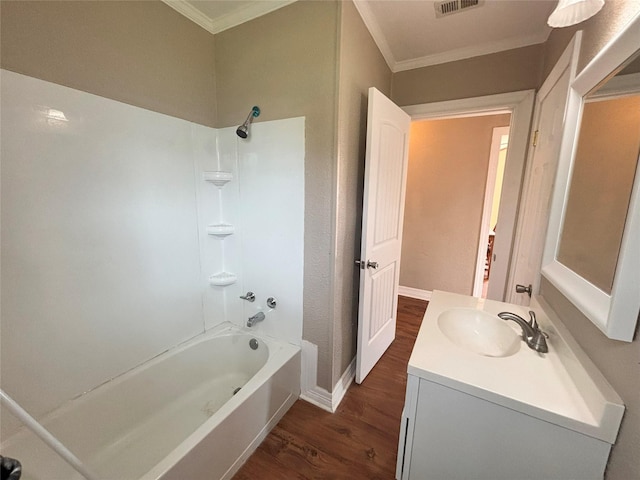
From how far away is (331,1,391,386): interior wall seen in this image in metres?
1.35

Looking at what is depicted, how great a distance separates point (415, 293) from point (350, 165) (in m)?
2.36

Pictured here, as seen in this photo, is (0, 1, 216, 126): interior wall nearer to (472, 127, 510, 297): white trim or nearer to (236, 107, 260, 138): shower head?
(236, 107, 260, 138): shower head

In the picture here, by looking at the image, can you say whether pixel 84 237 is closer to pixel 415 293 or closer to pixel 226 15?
pixel 226 15

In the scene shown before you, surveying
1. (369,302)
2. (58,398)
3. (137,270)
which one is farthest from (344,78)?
(58,398)

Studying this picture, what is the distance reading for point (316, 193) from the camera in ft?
4.72

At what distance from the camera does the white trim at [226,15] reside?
4.58ft

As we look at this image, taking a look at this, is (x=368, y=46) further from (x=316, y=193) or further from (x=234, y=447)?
(x=234, y=447)

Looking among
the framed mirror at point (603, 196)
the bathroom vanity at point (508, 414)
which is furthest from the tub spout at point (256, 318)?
the framed mirror at point (603, 196)

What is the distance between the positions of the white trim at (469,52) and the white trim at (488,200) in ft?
3.51

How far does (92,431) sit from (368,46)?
2.62 metres

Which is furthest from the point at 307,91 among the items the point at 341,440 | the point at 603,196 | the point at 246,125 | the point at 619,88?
the point at 341,440

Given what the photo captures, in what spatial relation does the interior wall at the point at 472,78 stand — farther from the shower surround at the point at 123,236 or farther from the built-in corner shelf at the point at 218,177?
the built-in corner shelf at the point at 218,177

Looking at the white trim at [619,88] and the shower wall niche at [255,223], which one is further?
the shower wall niche at [255,223]

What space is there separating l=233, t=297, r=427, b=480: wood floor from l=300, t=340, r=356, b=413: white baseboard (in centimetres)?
4
